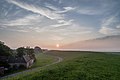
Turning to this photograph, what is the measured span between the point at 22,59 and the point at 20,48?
1583 cm

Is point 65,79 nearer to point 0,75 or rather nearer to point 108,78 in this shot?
point 108,78

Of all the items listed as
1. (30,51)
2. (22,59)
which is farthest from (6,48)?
(30,51)

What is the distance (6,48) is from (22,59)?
9.15m

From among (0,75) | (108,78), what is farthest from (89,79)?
(0,75)

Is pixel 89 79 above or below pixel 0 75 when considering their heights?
above

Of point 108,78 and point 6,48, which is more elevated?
point 6,48

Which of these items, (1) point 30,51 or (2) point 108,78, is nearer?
(2) point 108,78

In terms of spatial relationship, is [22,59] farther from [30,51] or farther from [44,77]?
[44,77]

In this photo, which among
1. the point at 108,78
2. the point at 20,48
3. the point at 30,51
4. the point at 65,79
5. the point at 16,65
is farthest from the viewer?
the point at 30,51

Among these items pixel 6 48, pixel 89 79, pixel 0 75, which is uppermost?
pixel 6 48

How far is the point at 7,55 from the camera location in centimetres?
7200

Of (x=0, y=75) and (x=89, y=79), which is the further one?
(x=0, y=75)

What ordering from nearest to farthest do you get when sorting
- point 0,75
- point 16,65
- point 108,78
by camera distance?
point 108,78
point 0,75
point 16,65

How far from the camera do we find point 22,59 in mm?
72188
